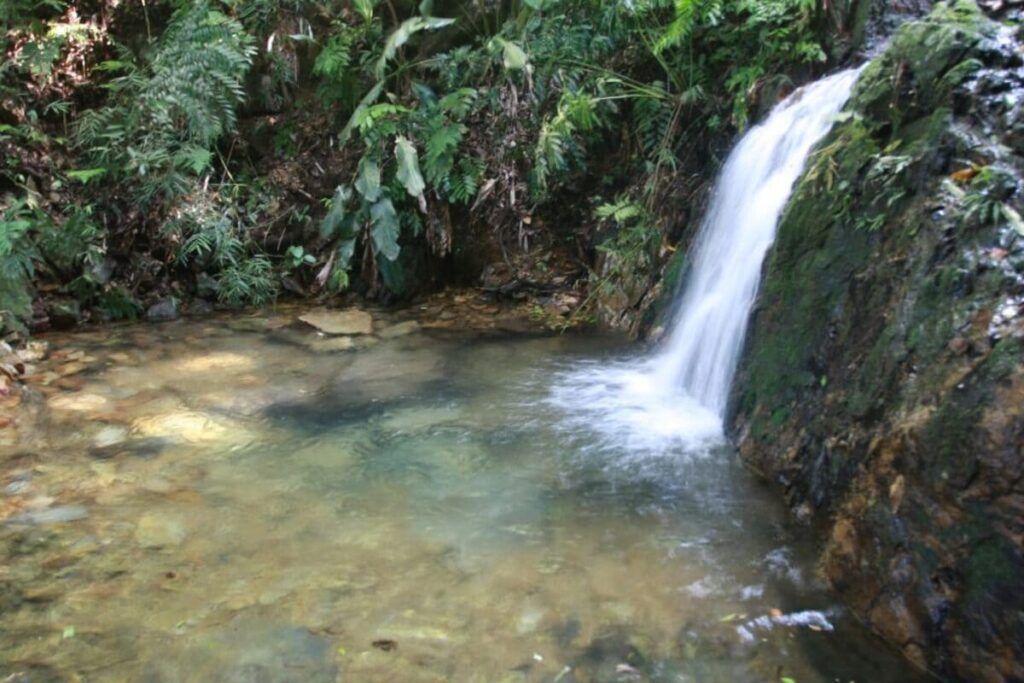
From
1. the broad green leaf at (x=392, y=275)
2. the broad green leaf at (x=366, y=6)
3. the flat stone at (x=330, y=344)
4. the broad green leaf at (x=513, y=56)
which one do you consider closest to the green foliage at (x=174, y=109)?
the broad green leaf at (x=366, y=6)

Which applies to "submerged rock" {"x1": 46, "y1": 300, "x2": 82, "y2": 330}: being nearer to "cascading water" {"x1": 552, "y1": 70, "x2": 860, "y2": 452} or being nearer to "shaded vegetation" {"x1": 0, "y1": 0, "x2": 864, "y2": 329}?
"shaded vegetation" {"x1": 0, "y1": 0, "x2": 864, "y2": 329}

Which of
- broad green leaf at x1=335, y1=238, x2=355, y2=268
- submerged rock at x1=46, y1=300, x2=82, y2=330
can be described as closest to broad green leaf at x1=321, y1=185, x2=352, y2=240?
broad green leaf at x1=335, y1=238, x2=355, y2=268

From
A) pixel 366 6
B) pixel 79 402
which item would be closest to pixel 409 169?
pixel 366 6

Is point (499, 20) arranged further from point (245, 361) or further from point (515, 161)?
point (245, 361)

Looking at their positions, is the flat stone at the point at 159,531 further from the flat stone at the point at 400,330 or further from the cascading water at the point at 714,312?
the flat stone at the point at 400,330

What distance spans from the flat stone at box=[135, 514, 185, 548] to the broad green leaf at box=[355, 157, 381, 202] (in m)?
3.68

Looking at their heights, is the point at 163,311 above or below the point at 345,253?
below

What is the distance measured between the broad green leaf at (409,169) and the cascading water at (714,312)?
2.12 m

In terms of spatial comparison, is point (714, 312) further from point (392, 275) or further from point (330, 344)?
point (392, 275)

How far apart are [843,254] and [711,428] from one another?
1184 millimetres

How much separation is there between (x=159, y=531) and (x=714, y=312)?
323 cm

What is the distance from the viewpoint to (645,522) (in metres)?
3.22

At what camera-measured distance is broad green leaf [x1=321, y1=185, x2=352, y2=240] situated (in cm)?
654

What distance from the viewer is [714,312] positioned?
4.59 m
